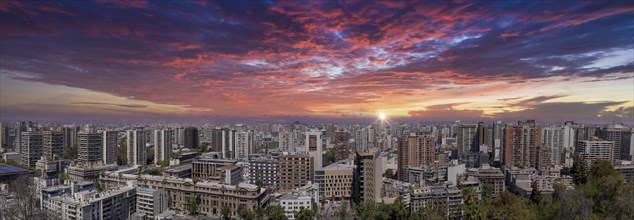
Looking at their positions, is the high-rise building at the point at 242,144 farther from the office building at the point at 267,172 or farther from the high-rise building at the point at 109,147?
the office building at the point at 267,172

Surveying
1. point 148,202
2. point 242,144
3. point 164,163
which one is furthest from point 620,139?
point 164,163

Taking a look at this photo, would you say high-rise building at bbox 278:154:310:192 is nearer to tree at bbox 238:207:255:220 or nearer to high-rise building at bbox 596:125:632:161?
tree at bbox 238:207:255:220

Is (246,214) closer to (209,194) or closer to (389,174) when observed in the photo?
(209,194)

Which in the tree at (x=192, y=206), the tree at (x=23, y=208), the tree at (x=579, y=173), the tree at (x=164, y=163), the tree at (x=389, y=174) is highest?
the tree at (x=23, y=208)

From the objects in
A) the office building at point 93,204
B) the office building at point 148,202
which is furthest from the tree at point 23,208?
the office building at point 148,202

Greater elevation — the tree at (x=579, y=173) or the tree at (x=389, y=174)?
the tree at (x=579, y=173)

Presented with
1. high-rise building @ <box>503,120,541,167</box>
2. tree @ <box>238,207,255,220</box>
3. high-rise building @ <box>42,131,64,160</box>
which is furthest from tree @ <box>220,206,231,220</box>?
high-rise building @ <box>503,120,541,167</box>
